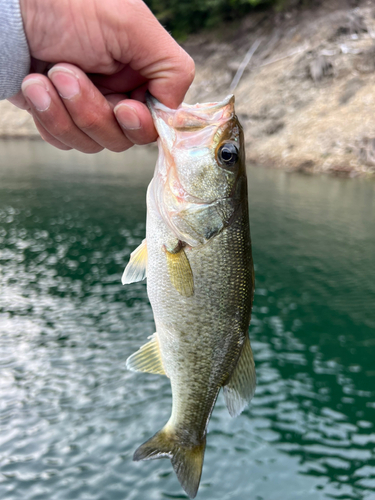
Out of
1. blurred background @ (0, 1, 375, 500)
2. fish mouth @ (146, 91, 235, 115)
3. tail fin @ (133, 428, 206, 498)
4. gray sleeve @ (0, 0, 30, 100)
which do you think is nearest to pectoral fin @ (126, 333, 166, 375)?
tail fin @ (133, 428, 206, 498)

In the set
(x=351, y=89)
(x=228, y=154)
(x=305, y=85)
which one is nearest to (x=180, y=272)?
(x=228, y=154)

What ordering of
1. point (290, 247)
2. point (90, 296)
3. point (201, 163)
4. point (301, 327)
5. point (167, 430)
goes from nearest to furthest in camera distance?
1. point (201, 163)
2. point (167, 430)
3. point (301, 327)
4. point (90, 296)
5. point (290, 247)

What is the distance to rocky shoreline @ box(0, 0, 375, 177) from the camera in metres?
31.6

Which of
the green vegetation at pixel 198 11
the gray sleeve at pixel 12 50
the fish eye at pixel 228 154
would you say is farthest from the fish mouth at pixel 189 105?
the green vegetation at pixel 198 11

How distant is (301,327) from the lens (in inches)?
482

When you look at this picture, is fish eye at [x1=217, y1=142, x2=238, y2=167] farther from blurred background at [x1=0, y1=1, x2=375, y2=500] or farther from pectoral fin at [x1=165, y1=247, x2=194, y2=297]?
blurred background at [x1=0, y1=1, x2=375, y2=500]

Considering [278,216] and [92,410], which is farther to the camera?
[278,216]

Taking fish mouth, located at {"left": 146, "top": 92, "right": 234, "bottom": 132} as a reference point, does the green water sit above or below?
below

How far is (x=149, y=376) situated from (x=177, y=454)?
7901 millimetres

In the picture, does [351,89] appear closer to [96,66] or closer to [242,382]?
[96,66]

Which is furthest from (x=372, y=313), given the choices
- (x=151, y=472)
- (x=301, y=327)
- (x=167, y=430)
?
(x=167, y=430)

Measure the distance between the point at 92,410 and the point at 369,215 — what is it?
16.8m

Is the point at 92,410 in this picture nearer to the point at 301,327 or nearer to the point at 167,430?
the point at 301,327

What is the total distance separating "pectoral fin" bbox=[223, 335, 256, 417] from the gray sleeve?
2179 millimetres
